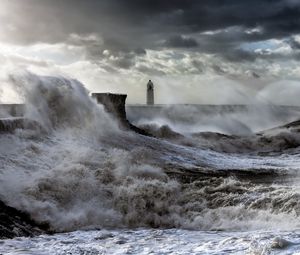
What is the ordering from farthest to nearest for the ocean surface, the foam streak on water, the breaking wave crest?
the breaking wave crest < the ocean surface < the foam streak on water

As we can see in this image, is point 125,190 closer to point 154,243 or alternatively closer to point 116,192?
point 116,192

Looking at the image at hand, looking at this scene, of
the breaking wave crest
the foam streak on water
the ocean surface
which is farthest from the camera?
the breaking wave crest

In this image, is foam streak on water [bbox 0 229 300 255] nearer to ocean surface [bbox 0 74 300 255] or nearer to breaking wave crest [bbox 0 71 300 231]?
ocean surface [bbox 0 74 300 255]

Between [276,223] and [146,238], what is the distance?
252cm

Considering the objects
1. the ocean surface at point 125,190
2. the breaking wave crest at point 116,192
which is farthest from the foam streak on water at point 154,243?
the breaking wave crest at point 116,192

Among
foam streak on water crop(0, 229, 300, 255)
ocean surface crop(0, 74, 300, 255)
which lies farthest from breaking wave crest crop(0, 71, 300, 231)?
foam streak on water crop(0, 229, 300, 255)

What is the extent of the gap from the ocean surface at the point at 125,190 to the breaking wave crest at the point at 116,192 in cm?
2

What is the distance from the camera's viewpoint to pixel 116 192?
12.5 m

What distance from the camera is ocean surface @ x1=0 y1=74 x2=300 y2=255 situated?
872 centimetres

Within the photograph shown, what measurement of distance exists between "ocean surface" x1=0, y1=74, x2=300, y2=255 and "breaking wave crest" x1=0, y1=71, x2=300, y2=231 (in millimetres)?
23

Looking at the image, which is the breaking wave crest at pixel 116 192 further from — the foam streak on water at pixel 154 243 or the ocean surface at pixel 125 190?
the foam streak on water at pixel 154 243

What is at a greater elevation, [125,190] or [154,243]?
[125,190]

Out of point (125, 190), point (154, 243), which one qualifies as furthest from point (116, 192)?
point (154, 243)

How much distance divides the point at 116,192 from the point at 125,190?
211 millimetres
